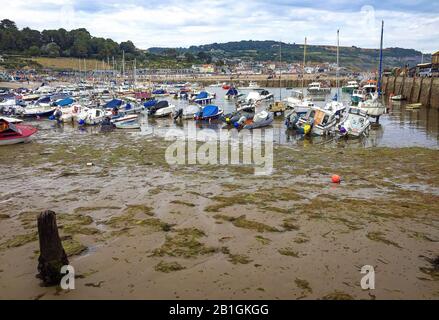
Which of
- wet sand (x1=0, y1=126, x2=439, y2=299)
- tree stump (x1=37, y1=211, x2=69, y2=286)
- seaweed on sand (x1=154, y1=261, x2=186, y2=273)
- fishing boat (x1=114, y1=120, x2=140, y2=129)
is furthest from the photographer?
fishing boat (x1=114, y1=120, x2=140, y2=129)

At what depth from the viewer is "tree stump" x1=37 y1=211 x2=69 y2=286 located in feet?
23.5

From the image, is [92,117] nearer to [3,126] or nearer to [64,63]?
[3,126]

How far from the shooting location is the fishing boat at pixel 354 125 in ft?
87.3

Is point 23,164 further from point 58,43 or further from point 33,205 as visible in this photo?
point 58,43

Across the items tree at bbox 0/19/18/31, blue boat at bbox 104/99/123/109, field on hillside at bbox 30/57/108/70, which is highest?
tree at bbox 0/19/18/31

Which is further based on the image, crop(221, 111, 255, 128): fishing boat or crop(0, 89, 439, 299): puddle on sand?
crop(221, 111, 255, 128): fishing boat

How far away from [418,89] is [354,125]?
30.8m

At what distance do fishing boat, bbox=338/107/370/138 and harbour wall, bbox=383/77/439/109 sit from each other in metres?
21.7

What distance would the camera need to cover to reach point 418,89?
50.9 meters

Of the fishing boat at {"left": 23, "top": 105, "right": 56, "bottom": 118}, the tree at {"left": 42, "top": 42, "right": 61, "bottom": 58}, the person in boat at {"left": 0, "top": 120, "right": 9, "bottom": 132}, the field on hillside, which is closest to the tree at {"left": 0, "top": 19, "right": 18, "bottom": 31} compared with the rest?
the tree at {"left": 42, "top": 42, "right": 61, "bottom": 58}

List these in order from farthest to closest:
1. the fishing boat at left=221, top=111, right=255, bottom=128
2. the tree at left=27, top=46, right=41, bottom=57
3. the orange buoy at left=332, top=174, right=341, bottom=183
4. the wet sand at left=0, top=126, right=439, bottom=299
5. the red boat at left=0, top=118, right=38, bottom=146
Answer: the tree at left=27, top=46, right=41, bottom=57 → the fishing boat at left=221, top=111, right=255, bottom=128 → the red boat at left=0, top=118, right=38, bottom=146 → the orange buoy at left=332, top=174, right=341, bottom=183 → the wet sand at left=0, top=126, right=439, bottom=299

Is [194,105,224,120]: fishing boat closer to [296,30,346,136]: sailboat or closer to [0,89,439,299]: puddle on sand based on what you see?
[296,30,346,136]: sailboat

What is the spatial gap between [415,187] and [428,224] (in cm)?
427
